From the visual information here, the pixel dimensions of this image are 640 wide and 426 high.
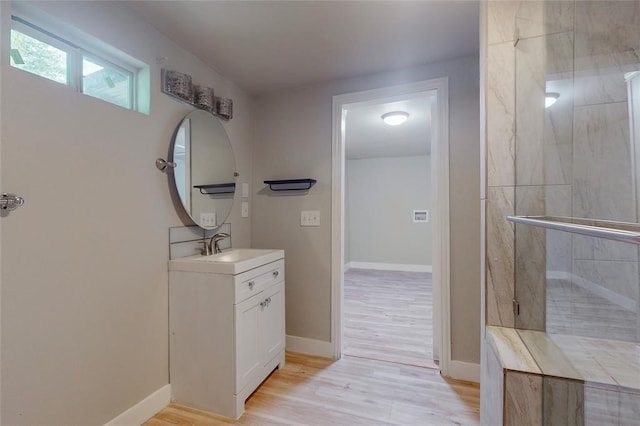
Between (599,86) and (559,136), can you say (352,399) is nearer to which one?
(559,136)

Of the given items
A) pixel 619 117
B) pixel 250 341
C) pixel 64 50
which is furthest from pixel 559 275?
pixel 64 50

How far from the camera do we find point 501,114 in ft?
3.83

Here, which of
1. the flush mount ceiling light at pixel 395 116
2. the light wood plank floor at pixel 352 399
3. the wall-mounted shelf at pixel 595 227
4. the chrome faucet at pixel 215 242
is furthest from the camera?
the flush mount ceiling light at pixel 395 116

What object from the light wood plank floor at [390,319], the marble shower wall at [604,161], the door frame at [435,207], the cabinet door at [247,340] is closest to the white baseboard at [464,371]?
the door frame at [435,207]

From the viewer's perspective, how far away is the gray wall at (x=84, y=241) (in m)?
1.03

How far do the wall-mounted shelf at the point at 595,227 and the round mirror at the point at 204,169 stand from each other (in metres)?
1.77

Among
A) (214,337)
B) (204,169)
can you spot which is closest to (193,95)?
(204,169)

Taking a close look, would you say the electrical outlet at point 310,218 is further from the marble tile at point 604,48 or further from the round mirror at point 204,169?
the marble tile at point 604,48

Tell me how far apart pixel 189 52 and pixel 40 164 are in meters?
1.17

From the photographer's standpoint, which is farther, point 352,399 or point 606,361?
point 352,399

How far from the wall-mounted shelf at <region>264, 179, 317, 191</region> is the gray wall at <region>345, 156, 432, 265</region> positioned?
3.61 meters

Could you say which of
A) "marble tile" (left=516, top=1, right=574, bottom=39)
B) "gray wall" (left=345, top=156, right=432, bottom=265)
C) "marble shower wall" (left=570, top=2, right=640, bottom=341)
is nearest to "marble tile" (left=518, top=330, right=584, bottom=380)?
"marble shower wall" (left=570, top=2, right=640, bottom=341)

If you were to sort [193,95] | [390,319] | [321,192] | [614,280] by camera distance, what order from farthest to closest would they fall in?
[390,319] < [321,192] < [193,95] < [614,280]

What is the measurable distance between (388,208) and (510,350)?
4797 mm
